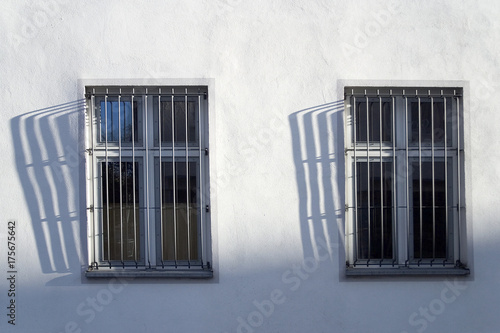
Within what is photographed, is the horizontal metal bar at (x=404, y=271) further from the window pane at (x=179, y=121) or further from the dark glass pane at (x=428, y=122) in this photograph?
the window pane at (x=179, y=121)

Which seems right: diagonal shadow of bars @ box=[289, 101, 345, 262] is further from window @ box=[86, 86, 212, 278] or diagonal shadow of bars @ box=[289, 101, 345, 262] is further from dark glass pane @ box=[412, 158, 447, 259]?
window @ box=[86, 86, 212, 278]

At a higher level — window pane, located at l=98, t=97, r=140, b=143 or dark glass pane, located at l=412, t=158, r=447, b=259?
window pane, located at l=98, t=97, r=140, b=143

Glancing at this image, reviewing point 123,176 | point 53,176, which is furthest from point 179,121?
point 53,176

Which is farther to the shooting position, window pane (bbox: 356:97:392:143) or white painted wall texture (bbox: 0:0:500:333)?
window pane (bbox: 356:97:392:143)

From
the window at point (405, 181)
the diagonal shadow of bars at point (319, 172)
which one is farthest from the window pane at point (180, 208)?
the window at point (405, 181)

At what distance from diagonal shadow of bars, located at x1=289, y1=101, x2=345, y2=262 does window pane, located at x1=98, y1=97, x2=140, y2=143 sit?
4.67 ft

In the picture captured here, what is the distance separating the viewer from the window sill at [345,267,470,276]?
17.9 feet

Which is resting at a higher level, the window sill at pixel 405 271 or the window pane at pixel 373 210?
the window pane at pixel 373 210

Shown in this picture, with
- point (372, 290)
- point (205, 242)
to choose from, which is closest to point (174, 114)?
point (205, 242)

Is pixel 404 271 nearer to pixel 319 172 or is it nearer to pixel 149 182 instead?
pixel 319 172

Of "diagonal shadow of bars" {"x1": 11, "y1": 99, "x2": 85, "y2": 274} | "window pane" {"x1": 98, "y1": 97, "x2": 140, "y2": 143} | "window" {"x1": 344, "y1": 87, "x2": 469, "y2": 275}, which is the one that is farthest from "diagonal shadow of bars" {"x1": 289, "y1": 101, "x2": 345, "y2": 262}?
"diagonal shadow of bars" {"x1": 11, "y1": 99, "x2": 85, "y2": 274}

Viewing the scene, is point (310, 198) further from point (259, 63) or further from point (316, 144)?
point (259, 63)

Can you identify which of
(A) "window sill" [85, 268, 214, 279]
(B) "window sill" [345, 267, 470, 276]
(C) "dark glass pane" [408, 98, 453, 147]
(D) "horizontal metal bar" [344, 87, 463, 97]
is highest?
(D) "horizontal metal bar" [344, 87, 463, 97]

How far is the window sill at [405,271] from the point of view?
215 inches
